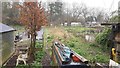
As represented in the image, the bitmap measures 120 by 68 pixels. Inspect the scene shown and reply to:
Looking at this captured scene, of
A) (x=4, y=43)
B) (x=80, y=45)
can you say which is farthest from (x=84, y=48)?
(x=4, y=43)

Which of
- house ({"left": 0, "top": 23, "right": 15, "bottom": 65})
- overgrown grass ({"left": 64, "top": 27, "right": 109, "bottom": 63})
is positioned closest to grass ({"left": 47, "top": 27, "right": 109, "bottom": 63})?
overgrown grass ({"left": 64, "top": 27, "right": 109, "bottom": 63})

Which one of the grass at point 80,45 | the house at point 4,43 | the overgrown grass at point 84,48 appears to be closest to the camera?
the house at point 4,43

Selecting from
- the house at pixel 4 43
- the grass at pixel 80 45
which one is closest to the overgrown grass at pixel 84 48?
the grass at pixel 80 45

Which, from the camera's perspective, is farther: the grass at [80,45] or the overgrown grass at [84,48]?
the grass at [80,45]

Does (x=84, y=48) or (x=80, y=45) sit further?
(x=80, y=45)

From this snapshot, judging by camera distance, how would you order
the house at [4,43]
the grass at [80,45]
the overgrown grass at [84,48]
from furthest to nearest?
1. the grass at [80,45]
2. the overgrown grass at [84,48]
3. the house at [4,43]

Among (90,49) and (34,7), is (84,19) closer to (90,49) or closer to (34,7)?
(90,49)

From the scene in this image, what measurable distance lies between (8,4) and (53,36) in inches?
119

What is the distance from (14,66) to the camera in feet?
14.9

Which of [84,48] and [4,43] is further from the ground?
[4,43]

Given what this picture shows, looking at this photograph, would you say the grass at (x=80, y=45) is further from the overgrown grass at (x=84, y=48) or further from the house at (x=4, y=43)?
the house at (x=4, y=43)

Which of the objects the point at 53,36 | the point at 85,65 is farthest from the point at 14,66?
the point at 53,36

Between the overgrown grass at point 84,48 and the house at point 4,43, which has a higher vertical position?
the house at point 4,43

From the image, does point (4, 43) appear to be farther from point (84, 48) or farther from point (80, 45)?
point (80, 45)
